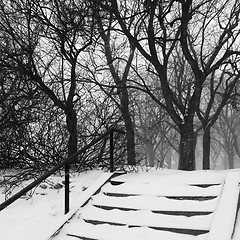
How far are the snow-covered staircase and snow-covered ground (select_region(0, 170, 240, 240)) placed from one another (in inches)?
3.9

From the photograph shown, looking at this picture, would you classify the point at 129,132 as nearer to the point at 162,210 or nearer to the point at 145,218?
the point at 162,210

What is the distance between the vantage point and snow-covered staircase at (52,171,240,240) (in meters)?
3.88

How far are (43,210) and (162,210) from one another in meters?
2.11

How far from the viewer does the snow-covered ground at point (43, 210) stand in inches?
171

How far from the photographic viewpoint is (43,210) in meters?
5.20

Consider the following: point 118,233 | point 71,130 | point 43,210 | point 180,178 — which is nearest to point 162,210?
point 118,233

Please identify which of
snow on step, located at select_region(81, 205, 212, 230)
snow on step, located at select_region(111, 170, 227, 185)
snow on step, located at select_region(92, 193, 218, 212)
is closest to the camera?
snow on step, located at select_region(81, 205, 212, 230)

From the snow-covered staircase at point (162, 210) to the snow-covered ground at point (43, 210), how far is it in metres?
0.10

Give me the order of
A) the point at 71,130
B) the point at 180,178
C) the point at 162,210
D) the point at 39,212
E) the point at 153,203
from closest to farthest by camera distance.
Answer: the point at 162,210, the point at 153,203, the point at 39,212, the point at 180,178, the point at 71,130

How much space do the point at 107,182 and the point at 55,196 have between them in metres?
1.09

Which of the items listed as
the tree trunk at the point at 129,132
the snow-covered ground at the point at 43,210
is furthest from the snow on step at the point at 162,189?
the tree trunk at the point at 129,132

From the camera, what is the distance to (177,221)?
4.11 metres

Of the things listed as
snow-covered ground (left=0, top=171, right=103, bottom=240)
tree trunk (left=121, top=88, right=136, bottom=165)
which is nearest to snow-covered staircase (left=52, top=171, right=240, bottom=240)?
snow-covered ground (left=0, top=171, right=103, bottom=240)

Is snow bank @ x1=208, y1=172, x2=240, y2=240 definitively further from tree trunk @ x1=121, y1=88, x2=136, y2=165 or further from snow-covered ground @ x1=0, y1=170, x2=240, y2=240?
tree trunk @ x1=121, y1=88, x2=136, y2=165
